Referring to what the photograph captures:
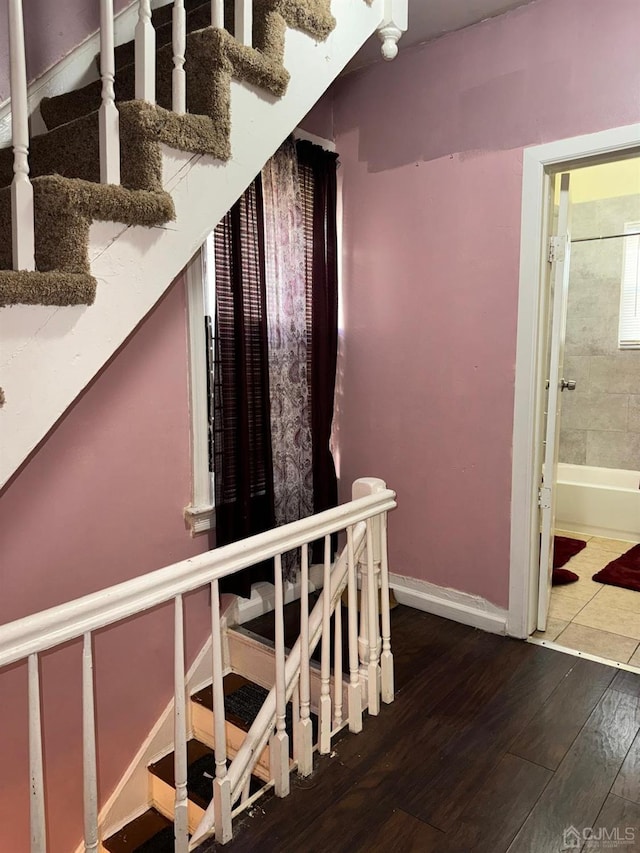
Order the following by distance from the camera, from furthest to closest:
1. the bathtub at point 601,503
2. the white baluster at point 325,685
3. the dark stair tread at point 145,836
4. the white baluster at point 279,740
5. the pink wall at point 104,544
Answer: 1. the bathtub at point 601,503
2. the dark stair tread at point 145,836
3. the pink wall at point 104,544
4. the white baluster at point 325,685
5. the white baluster at point 279,740

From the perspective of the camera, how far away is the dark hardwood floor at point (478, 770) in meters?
1.56

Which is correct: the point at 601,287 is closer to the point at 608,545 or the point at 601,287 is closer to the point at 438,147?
the point at 608,545

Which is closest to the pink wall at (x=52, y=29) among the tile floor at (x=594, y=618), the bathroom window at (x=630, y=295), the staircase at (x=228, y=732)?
the staircase at (x=228, y=732)

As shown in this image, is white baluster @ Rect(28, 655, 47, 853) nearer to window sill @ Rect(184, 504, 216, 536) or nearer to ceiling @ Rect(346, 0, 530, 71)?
window sill @ Rect(184, 504, 216, 536)

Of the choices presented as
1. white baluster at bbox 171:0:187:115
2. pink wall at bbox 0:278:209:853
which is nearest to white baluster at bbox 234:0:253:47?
white baluster at bbox 171:0:187:115

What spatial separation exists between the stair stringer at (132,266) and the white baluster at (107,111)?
0.12 m

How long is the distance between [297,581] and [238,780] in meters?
1.21

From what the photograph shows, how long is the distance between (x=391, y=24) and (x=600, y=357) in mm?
3194

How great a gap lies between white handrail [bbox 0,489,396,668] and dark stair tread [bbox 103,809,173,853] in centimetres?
136

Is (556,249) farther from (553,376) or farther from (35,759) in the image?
(35,759)

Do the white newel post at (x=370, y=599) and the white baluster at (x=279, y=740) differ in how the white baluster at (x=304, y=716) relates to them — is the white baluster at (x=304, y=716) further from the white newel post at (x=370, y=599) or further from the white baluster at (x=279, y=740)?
the white newel post at (x=370, y=599)

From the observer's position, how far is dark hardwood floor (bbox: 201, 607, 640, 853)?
1.56 metres

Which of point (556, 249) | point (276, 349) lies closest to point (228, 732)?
point (276, 349)

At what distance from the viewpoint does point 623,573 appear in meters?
3.38
